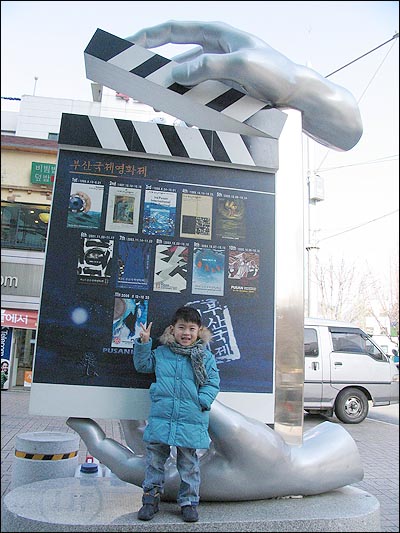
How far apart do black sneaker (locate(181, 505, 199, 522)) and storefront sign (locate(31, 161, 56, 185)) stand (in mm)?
17470

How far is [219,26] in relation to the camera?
4059mm

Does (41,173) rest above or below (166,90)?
above

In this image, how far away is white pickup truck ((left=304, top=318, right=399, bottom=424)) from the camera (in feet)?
38.9

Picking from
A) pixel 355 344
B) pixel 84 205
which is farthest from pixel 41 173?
pixel 84 205

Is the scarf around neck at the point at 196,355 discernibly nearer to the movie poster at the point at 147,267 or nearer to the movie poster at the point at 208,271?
the movie poster at the point at 147,267

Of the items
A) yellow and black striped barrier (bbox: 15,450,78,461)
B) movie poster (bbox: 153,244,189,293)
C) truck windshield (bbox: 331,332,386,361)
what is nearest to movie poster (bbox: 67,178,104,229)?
movie poster (bbox: 153,244,189,293)

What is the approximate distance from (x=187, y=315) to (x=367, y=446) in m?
7.11

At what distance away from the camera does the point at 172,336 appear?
334cm

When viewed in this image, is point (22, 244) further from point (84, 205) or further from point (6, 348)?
point (84, 205)

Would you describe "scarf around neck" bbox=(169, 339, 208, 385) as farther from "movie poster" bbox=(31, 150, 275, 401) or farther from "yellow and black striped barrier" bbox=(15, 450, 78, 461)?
"yellow and black striped barrier" bbox=(15, 450, 78, 461)

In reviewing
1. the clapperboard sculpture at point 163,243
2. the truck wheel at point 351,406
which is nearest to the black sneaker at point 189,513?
the clapperboard sculpture at point 163,243

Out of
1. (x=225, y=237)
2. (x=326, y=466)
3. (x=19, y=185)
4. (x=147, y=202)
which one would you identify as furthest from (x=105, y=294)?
(x=19, y=185)

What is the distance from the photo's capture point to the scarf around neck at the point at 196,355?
317 centimetres

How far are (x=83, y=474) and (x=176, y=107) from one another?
124 inches
